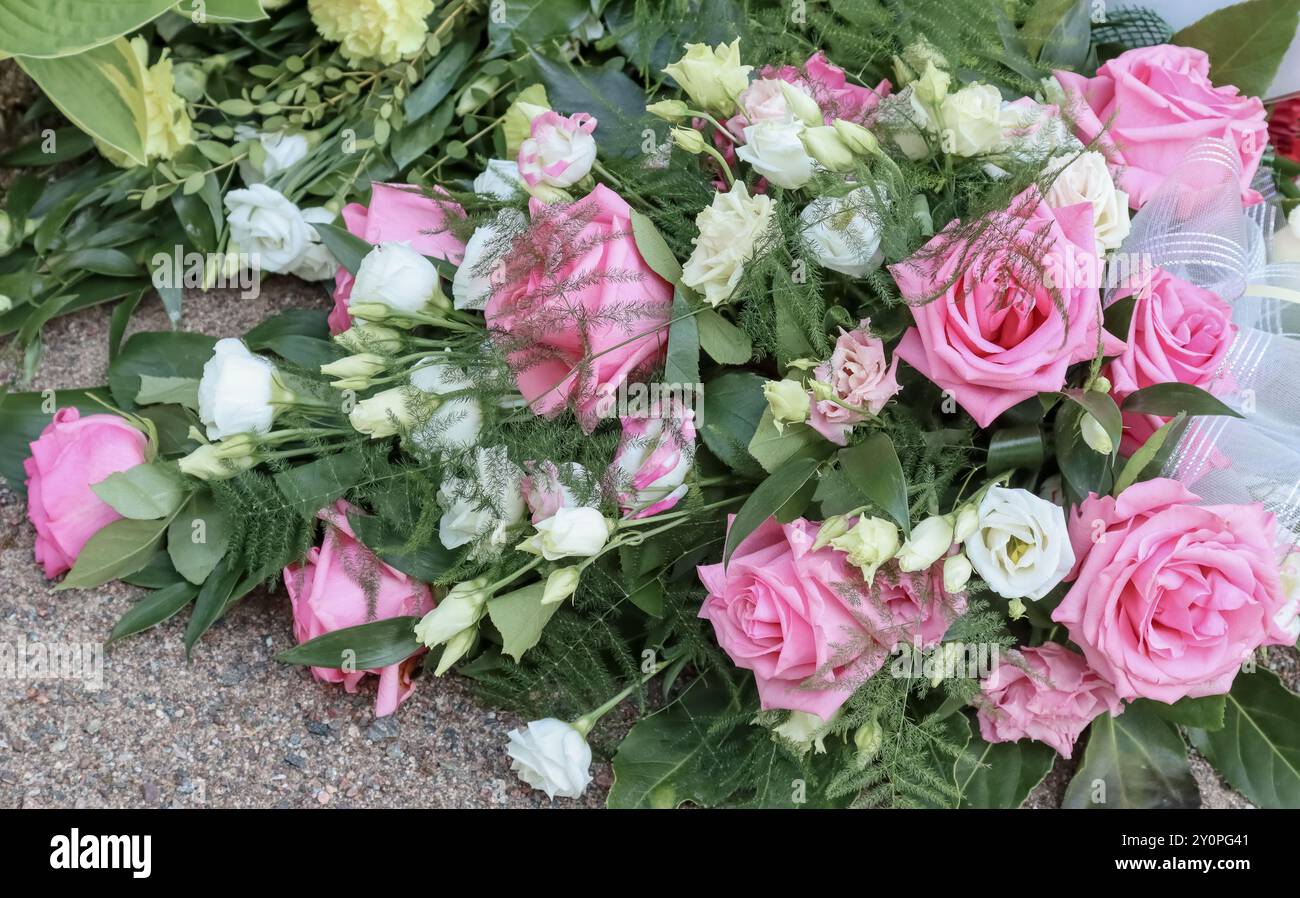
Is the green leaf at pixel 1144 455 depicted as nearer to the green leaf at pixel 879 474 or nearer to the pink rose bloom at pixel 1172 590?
the pink rose bloom at pixel 1172 590

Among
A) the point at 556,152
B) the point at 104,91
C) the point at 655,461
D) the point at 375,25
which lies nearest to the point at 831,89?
the point at 556,152

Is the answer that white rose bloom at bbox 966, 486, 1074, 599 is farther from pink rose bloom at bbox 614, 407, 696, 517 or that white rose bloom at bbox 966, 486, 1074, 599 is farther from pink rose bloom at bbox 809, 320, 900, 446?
pink rose bloom at bbox 614, 407, 696, 517

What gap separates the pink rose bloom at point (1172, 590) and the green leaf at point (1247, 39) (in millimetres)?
458

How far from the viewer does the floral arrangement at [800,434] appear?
2.54ft

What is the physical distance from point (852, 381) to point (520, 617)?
1.03ft

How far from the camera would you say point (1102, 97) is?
3.14ft

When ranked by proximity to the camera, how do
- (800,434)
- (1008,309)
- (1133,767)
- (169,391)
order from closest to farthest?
(1008,309) < (800,434) < (1133,767) < (169,391)

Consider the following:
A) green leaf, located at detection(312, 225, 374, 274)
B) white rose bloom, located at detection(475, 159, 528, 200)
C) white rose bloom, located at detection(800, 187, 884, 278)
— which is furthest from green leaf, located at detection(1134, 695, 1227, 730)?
green leaf, located at detection(312, 225, 374, 274)

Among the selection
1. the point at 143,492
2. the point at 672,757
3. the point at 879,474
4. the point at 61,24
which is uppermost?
the point at 61,24

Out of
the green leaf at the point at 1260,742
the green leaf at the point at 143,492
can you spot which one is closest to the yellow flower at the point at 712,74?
the green leaf at the point at 143,492

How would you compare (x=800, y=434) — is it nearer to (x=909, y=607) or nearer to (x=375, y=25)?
(x=909, y=607)

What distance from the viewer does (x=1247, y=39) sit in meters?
1.01

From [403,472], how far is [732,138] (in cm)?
37

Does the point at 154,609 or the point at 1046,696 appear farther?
the point at 154,609
